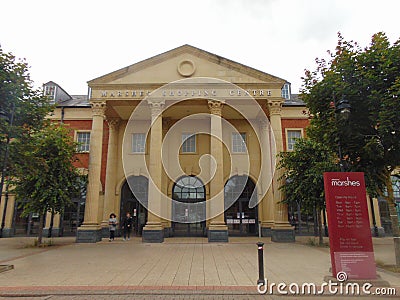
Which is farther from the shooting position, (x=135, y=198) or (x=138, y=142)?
(x=138, y=142)

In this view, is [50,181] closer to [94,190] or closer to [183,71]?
[94,190]

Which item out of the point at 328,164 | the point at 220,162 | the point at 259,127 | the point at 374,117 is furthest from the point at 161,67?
the point at 374,117

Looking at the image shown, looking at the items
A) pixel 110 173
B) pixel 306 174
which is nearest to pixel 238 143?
pixel 306 174

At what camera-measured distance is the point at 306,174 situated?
14266mm

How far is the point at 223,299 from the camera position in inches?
236

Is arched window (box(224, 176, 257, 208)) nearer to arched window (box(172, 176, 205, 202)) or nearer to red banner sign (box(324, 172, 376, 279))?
arched window (box(172, 176, 205, 202))

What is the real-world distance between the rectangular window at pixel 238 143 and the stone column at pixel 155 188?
6593 millimetres

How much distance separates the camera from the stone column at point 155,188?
1576cm

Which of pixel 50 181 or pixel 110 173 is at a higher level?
pixel 110 173

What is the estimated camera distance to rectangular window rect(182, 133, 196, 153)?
21.5m

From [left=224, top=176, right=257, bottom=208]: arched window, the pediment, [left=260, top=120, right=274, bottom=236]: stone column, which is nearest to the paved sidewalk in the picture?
[left=260, top=120, right=274, bottom=236]: stone column

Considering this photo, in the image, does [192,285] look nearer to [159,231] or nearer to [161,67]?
[159,231]

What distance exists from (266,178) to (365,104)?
38.6 feet

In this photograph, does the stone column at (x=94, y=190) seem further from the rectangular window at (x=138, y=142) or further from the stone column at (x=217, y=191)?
the stone column at (x=217, y=191)
